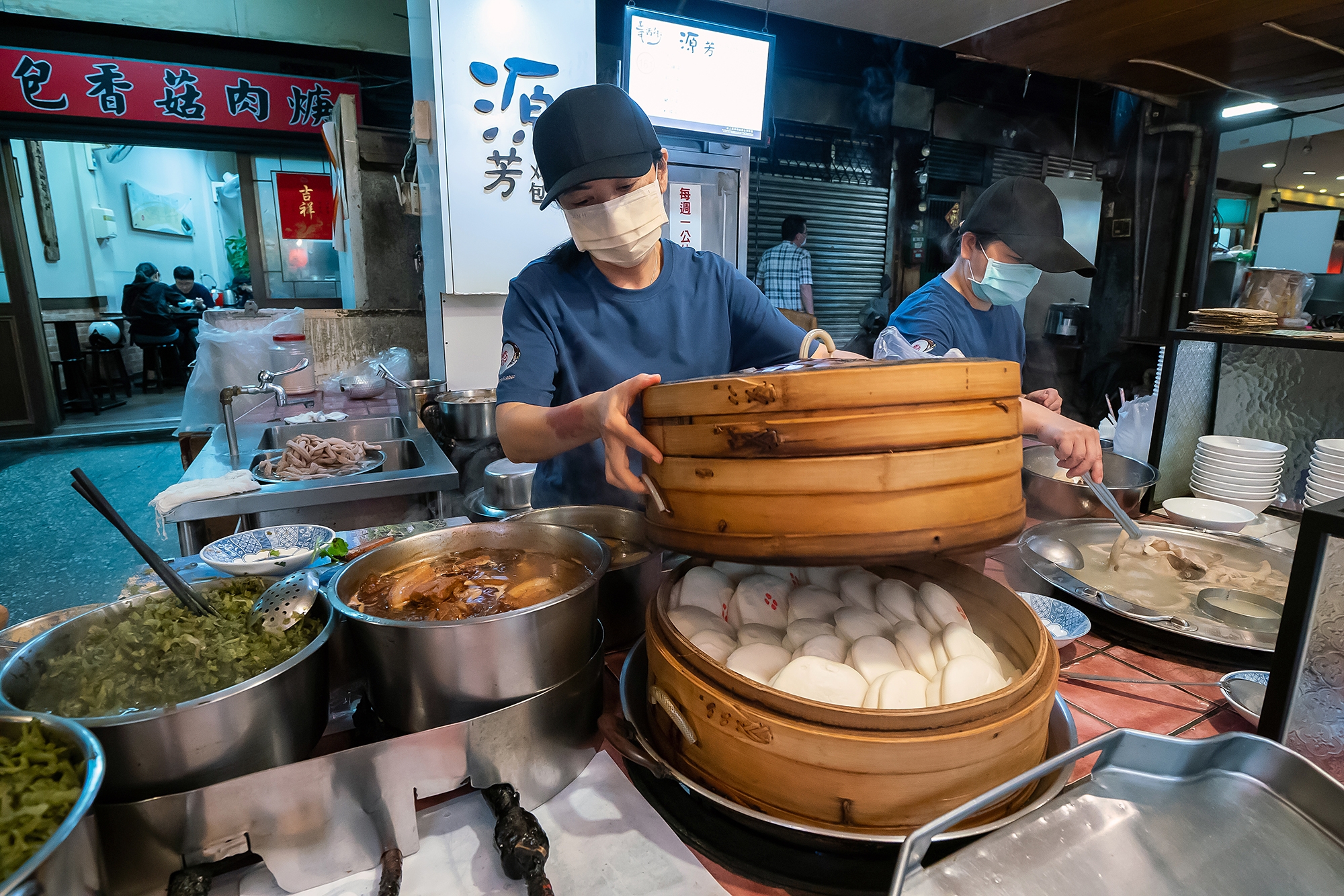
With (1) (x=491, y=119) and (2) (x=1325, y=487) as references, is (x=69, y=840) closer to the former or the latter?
(2) (x=1325, y=487)

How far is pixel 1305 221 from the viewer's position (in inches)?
379

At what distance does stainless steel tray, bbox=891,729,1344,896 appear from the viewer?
829 mm

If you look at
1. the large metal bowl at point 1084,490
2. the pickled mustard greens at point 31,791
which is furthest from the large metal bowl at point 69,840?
the large metal bowl at point 1084,490

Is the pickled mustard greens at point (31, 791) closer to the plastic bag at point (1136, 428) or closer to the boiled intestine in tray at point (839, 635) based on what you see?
the boiled intestine in tray at point (839, 635)

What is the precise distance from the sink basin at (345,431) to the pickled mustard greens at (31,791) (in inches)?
146

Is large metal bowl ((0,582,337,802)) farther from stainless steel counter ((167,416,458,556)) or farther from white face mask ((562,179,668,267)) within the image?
stainless steel counter ((167,416,458,556))

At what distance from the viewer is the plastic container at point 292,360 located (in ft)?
17.9

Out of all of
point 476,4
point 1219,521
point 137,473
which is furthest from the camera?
point 137,473

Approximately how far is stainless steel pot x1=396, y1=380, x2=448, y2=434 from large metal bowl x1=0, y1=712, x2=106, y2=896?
151 inches

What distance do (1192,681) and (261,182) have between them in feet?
39.6

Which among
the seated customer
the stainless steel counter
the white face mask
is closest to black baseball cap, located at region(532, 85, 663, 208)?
the white face mask

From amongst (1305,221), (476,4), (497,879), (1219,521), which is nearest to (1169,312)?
(1305,221)

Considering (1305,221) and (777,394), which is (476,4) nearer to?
(777,394)

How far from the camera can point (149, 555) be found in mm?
1192
